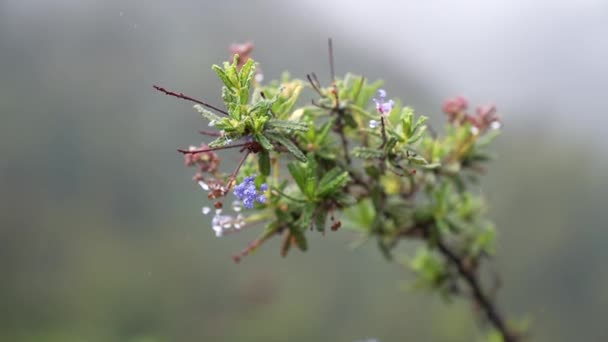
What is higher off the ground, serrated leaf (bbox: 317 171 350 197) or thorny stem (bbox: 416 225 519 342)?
serrated leaf (bbox: 317 171 350 197)

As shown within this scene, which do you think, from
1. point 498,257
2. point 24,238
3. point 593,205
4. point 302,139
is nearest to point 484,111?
point 302,139

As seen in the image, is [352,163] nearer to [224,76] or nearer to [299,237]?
[299,237]

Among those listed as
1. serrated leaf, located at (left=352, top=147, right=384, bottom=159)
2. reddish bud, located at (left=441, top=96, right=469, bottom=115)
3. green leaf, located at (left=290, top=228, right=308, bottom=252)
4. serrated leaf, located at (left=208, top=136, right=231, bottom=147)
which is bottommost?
green leaf, located at (left=290, top=228, right=308, bottom=252)

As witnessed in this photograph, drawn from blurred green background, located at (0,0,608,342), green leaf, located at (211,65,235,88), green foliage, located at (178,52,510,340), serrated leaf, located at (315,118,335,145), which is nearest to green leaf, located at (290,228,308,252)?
green foliage, located at (178,52,510,340)

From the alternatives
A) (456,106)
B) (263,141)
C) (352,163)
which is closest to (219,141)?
(263,141)

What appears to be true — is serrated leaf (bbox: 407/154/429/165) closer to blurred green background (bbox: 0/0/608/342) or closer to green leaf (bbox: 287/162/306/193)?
green leaf (bbox: 287/162/306/193)

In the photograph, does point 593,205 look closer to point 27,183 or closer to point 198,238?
point 198,238
